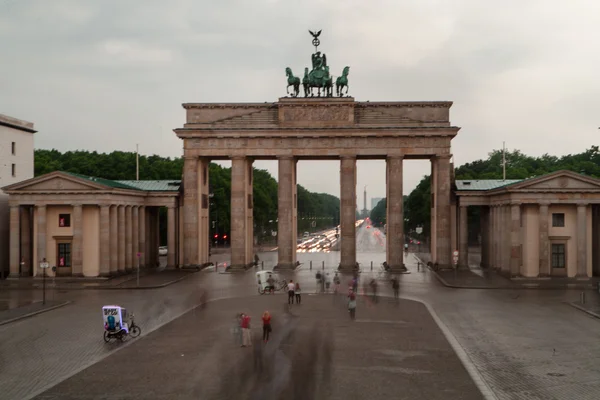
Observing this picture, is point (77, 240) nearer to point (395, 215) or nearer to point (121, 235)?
point (121, 235)

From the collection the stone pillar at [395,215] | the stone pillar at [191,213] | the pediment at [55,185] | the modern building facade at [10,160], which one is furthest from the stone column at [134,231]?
the stone pillar at [395,215]

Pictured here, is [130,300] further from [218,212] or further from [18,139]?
[218,212]

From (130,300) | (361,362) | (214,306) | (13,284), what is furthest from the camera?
(13,284)

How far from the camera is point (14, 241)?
5641 centimetres

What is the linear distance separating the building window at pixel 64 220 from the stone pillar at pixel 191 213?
13045 mm

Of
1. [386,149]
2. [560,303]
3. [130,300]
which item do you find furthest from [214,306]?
[386,149]

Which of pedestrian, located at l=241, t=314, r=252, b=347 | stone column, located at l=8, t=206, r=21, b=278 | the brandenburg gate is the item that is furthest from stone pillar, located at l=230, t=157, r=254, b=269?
pedestrian, located at l=241, t=314, r=252, b=347

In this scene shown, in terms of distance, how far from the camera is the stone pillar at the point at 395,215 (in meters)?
64.1

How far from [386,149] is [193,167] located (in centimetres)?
2105

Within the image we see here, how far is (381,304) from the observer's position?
133 feet

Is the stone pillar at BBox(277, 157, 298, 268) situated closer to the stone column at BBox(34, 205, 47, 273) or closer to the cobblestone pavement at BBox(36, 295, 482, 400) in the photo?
the stone column at BBox(34, 205, 47, 273)

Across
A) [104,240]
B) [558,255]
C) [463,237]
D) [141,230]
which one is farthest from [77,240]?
[558,255]

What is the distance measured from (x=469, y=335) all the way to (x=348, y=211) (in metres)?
35.4

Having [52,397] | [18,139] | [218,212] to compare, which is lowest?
[52,397]
